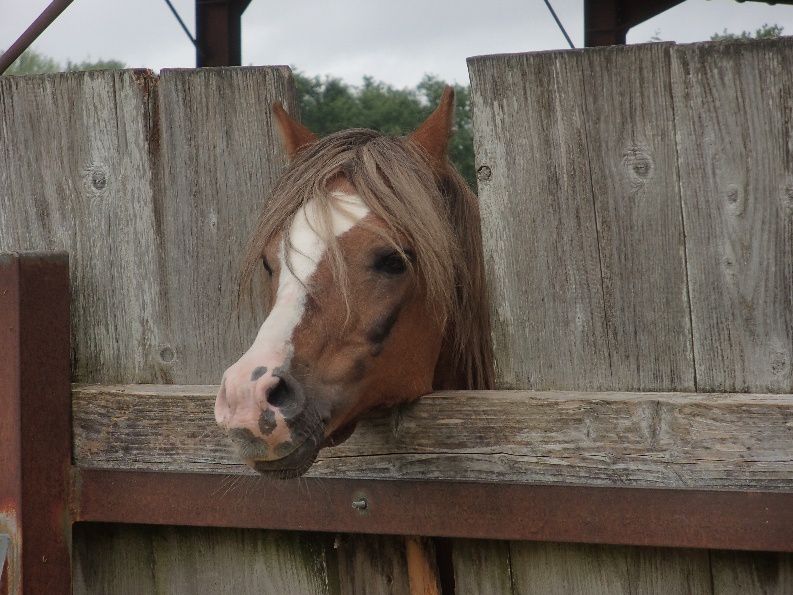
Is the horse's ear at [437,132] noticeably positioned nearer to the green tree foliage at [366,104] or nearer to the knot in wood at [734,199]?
the knot in wood at [734,199]

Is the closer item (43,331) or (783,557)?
(783,557)

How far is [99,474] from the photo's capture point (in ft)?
6.68

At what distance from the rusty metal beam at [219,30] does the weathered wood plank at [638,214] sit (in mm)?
4307

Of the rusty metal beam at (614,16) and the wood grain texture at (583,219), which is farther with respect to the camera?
the rusty metal beam at (614,16)

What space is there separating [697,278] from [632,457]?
1.16 feet

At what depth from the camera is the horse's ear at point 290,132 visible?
1946mm

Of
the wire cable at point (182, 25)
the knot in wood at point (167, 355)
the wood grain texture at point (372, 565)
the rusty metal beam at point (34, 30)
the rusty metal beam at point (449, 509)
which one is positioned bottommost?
the wood grain texture at point (372, 565)

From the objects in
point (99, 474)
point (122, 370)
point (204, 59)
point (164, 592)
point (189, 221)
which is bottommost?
point (164, 592)

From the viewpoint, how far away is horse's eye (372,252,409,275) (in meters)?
1.76

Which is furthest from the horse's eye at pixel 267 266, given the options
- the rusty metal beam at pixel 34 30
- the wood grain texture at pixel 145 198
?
the rusty metal beam at pixel 34 30

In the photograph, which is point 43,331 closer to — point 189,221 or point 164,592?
point 189,221

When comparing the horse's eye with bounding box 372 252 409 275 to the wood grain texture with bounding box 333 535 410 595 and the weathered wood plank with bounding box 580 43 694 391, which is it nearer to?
the weathered wood plank with bounding box 580 43 694 391

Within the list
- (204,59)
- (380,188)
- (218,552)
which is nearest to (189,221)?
(380,188)

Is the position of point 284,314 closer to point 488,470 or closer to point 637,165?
point 488,470
